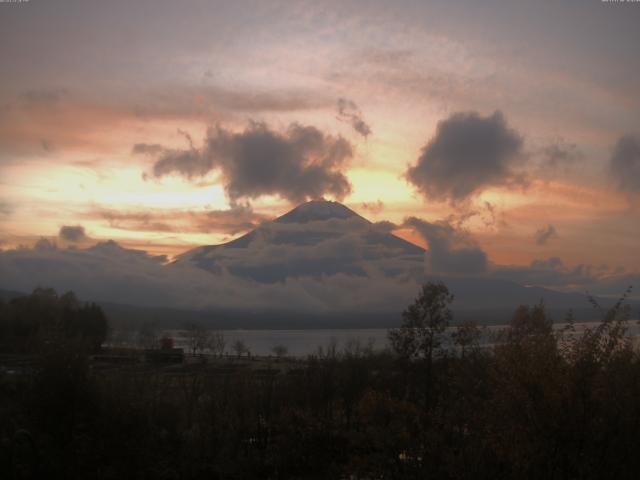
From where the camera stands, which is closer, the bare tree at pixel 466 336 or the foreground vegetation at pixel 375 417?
the foreground vegetation at pixel 375 417

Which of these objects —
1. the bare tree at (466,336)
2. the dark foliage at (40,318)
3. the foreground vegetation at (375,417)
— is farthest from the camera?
the dark foliage at (40,318)

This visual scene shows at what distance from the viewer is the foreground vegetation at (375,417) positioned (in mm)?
12312

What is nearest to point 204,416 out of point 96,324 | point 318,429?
point 318,429

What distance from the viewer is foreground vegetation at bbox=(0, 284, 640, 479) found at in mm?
12312

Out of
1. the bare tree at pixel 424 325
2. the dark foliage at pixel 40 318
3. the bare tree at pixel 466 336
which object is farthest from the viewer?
the dark foliage at pixel 40 318

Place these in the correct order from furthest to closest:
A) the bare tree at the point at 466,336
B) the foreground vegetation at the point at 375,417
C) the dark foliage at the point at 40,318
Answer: the dark foliage at the point at 40,318 < the bare tree at the point at 466,336 < the foreground vegetation at the point at 375,417

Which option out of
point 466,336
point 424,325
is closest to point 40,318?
point 424,325

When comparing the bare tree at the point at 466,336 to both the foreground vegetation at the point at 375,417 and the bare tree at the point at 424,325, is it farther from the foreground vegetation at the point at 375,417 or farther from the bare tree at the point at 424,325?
the bare tree at the point at 424,325

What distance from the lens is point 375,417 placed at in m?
18.9

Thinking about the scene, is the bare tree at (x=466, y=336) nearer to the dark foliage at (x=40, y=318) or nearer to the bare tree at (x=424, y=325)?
the bare tree at (x=424, y=325)

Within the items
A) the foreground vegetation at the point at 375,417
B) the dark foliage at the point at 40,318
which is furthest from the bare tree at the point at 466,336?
the dark foliage at the point at 40,318

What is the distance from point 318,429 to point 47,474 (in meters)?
9.86

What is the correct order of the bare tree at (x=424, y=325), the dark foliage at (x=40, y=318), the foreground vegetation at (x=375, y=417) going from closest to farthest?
the foreground vegetation at (x=375, y=417) → the bare tree at (x=424, y=325) → the dark foliage at (x=40, y=318)

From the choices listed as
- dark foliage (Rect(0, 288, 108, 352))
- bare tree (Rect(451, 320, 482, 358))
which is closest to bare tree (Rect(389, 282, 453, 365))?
bare tree (Rect(451, 320, 482, 358))
